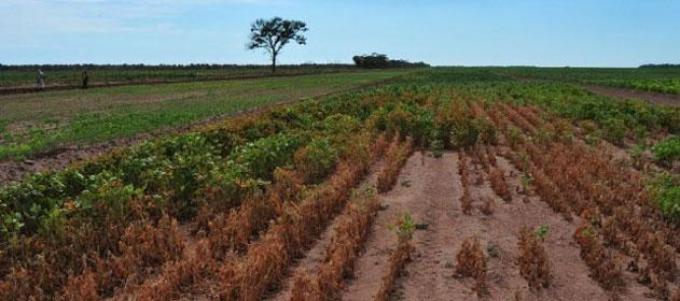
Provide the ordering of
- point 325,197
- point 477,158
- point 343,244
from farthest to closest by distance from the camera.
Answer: point 477,158
point 325,197
point 343,244

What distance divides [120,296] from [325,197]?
3899mm

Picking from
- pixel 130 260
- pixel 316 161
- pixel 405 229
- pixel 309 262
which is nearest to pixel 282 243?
pixel 309 262

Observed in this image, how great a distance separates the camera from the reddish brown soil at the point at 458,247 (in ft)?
21.7

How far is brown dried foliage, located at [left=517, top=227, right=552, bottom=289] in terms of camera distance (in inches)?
269

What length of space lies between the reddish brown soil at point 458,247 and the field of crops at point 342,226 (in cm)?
3

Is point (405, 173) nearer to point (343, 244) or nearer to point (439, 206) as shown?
point (439, 206)

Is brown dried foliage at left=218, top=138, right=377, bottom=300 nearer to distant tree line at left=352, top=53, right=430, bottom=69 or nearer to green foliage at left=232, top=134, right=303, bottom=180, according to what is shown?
green foliage at left=232, top=134, right=303, bottom=180

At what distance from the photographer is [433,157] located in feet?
48.2

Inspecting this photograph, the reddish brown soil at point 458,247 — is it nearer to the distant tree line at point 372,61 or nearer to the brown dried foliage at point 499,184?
the brown dried foliage at point 499,184

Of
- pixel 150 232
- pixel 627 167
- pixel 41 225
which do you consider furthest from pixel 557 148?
pixel 41 225

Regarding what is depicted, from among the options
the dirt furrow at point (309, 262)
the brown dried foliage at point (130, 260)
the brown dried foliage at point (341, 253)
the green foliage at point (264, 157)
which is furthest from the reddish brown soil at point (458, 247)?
the green foliage at point (264, 157)

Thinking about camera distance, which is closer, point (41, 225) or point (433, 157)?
point (41, 225)

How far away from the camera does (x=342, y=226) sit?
8.26 m

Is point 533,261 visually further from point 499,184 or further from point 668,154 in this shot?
point 668,154
